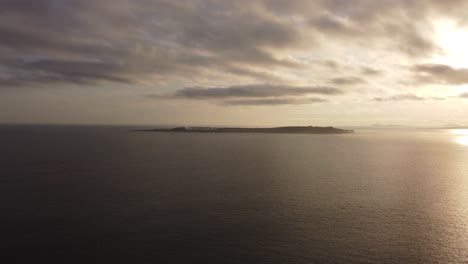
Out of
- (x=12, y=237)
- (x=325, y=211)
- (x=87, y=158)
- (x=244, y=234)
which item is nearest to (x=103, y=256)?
(x=12, y=237)

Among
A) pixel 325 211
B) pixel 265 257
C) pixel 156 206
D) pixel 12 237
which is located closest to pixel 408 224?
pixel 325 211

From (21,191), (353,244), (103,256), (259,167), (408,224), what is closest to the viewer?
(103,256)

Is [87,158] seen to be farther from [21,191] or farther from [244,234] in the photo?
[244,234]

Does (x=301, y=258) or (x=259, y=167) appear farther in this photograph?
(x=259, y=167)

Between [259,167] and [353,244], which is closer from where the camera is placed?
[353,244]

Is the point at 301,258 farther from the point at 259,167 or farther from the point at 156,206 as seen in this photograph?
the point at 259,167

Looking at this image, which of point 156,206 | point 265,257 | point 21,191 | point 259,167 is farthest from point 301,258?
point 259,167

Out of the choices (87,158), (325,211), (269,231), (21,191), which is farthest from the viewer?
(87,158)

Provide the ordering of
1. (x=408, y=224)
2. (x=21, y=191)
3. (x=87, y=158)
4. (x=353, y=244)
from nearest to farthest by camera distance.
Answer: (x=353, y=244) < (x=408, y=224) < (x=21, y=191) < (x=87, y=158)

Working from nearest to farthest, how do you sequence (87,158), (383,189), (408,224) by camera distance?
(408,224) → (383,189) → (87,158)
